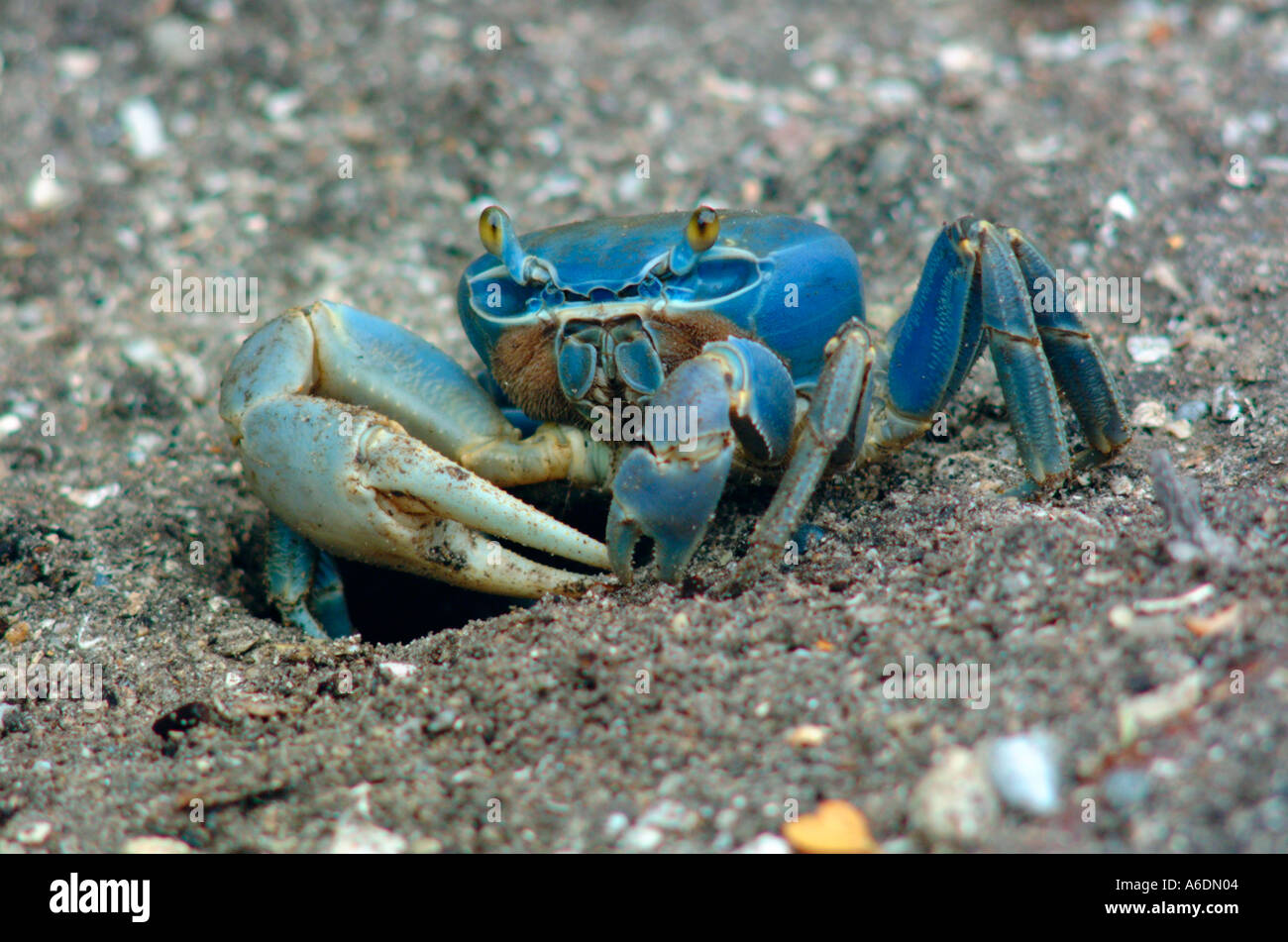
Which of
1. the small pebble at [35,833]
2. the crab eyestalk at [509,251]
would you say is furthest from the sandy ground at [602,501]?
the crab eyestalk at [509,251]

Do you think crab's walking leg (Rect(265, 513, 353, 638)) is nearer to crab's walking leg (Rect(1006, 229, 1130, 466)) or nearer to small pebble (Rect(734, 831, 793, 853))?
small pebble (Rect(734, 831, 793, 853))

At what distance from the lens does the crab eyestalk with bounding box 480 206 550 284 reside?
2584 millimetres

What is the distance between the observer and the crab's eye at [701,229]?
2.46m

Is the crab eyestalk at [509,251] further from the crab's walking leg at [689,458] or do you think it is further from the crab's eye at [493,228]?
the crab's walking leg at [689,458]

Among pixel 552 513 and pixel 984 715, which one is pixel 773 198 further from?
pixel 984 715

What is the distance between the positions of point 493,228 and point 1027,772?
1656 mm

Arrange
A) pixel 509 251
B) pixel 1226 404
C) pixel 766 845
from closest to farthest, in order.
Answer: pixel 766 845
pixel 509 251
pixel 1226 404

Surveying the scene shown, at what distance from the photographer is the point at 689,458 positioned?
2.17 meters

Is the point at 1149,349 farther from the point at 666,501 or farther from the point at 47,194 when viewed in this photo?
the point at 47,194

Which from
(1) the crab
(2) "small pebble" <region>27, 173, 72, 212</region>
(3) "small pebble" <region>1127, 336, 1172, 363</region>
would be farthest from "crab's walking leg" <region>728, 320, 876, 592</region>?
(2) "small pebble" <region>27, 173, 72, 212</region>

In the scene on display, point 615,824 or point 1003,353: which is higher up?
point 1003,353

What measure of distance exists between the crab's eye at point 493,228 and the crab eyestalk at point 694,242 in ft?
1.33

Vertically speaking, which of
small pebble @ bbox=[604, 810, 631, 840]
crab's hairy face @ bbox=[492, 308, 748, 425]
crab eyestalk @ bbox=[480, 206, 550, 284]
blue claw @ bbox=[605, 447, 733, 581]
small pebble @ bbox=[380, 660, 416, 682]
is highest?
crab eyestalk @ bbox=[480, 206, 550, 284]

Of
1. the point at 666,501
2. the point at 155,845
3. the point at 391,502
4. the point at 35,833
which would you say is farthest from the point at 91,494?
the point at 666,501
